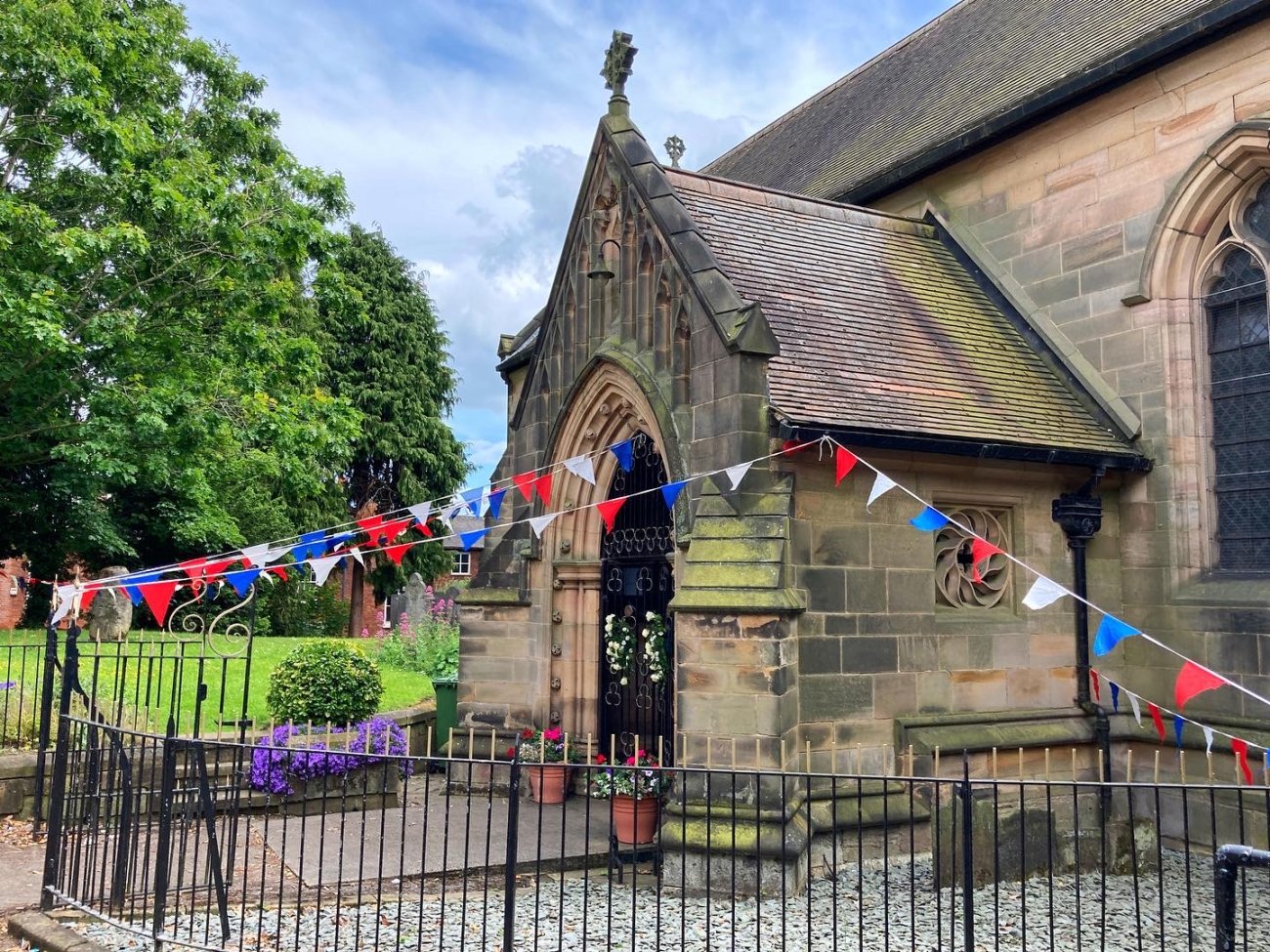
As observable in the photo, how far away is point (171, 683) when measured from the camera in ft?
43.0

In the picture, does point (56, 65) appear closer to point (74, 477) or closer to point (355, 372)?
point (74, 477)

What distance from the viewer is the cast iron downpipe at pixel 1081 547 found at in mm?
9711

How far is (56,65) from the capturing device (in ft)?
55.1

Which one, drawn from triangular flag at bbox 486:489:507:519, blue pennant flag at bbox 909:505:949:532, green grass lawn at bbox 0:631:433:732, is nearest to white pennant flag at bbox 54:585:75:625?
green grass lawn at bbox 0:631:433:732

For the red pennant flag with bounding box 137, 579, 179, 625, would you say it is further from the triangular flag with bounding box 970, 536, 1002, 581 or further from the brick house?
the triangular flag with bounding box 970, 536, 1002, 581

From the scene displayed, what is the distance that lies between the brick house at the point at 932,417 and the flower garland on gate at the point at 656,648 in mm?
338

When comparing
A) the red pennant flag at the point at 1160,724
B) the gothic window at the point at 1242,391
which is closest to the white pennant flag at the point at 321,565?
the red pennant flag at the point at 1160,724

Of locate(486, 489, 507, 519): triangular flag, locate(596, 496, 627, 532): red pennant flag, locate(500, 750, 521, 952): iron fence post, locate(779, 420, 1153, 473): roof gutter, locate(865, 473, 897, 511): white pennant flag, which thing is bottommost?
locate(500, 750, 521, 952): iron fence post

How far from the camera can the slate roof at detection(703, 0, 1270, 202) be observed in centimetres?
1038

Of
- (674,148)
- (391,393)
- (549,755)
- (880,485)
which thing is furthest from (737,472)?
(391,393)

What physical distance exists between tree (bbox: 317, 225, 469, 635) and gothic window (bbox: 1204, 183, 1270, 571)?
1095 inches

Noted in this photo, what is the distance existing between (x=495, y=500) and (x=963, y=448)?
490 centimetres

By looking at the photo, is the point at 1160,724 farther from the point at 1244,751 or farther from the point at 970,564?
the point at 970,564

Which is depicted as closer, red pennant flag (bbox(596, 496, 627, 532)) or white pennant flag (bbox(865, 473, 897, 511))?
white pennant flag (bbox(865, 473, 897, 511))
